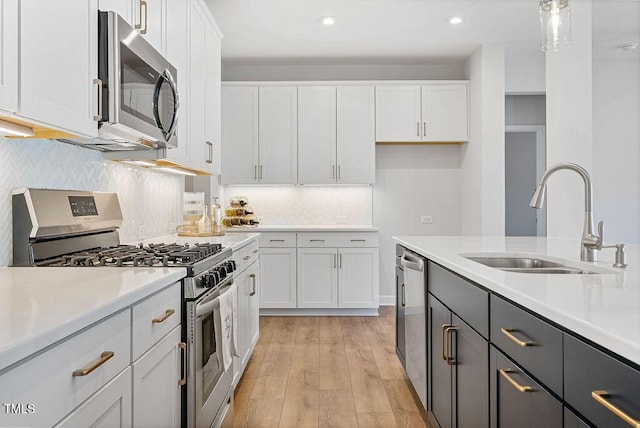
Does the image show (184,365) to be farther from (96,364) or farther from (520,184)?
(520,184)

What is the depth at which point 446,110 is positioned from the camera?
4.91m

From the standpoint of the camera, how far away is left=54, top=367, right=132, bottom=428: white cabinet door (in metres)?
0.96

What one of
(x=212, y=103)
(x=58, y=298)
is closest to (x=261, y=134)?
(x=212, y=103)

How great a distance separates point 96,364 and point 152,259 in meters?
0.75

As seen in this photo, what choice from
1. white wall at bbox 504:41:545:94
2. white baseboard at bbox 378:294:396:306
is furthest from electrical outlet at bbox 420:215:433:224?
white wall at bbox 504:41:545:94

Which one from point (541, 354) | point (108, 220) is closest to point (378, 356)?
point (108, 220)

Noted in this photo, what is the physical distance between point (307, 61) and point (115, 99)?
12.1 ft

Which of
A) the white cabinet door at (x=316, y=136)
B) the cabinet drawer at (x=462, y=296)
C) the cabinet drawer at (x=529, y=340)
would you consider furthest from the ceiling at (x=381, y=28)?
the cabinet drawer at (x=529, y=340)

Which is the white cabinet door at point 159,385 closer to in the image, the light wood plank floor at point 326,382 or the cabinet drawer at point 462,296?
the light wood plank floor at point 326,382

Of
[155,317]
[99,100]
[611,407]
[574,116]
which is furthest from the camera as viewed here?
[574,116]

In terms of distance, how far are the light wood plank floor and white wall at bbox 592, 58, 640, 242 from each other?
3224 millimetres

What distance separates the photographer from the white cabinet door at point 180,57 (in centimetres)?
241

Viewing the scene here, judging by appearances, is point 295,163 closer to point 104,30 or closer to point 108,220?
→ point 108,220

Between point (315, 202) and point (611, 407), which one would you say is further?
point (315, 202)
